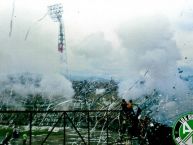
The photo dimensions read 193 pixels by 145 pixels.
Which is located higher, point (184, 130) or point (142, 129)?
point (142, 129)

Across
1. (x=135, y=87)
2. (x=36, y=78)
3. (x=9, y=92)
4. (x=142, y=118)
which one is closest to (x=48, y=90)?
(x=9, y=92)

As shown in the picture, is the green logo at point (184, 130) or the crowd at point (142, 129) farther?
the crowd at point (142, 129)

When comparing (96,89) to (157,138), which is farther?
(96,89)

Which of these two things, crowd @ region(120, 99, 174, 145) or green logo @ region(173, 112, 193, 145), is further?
crowd @ region(120, 99, 174, 145)

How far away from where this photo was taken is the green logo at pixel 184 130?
8.78 meters

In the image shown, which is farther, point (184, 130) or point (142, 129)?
point (142, 129)

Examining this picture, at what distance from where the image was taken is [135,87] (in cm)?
14250

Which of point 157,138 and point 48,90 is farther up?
point 48,90

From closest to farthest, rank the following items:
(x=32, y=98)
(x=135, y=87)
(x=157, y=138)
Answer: (x=157, y=138)
(x=135, y=87)
(x=32, y=98)

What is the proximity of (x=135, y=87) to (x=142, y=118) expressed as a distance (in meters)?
130

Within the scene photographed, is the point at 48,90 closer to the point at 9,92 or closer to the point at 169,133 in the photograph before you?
the point at 9,92

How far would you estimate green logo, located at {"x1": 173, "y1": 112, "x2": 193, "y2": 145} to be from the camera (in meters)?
8.78

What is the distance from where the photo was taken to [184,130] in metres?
8.80

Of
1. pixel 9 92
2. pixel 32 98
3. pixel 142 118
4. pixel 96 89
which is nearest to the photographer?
pixel 142 118
